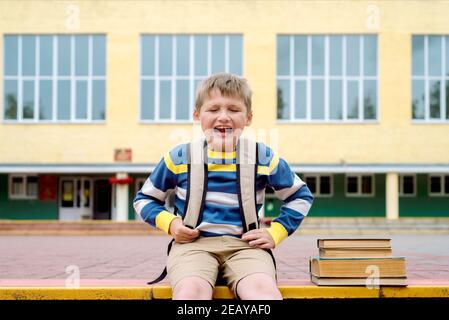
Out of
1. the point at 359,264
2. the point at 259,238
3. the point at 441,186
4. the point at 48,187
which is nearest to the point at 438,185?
the point at 441,186

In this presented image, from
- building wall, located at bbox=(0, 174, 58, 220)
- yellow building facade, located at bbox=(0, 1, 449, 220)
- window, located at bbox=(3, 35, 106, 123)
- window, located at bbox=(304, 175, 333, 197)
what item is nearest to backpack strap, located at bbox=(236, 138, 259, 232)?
yellow building facade, located at bbox=(0, 1, 449, 220)

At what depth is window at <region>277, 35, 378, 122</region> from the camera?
26531mm

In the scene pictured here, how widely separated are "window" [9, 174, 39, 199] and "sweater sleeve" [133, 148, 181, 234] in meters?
25.5

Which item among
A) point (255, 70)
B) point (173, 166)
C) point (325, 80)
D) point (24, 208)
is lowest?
point (24, 208)

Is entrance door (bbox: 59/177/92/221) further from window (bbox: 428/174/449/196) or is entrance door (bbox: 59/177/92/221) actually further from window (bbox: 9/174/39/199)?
window (bbox: 428/174/449/196)

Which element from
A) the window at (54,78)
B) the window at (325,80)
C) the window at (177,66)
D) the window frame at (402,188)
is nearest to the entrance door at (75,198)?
the window at (54,78)

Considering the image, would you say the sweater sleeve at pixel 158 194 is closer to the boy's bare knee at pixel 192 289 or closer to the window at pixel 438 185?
the boy's bare knee at pixel 192 289

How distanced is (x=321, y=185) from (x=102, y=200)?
32.7ft

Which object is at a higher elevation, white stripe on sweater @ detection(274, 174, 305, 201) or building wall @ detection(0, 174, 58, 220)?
white stripe on sweater @ detection(274, 174, 305, 201)

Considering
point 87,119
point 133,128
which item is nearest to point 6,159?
point 87,119

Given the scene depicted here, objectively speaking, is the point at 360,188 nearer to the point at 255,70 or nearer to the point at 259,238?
the point at 255,70

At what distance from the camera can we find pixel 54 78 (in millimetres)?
26828

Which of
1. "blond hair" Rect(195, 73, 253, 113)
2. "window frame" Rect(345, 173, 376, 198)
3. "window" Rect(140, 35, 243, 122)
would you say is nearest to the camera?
"blond hair" Rect(195, 73, 253, 113)

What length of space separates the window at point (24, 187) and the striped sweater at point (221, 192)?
1005 inches
